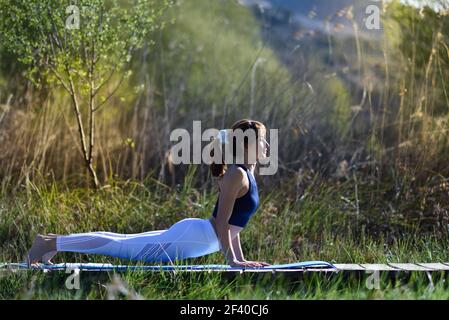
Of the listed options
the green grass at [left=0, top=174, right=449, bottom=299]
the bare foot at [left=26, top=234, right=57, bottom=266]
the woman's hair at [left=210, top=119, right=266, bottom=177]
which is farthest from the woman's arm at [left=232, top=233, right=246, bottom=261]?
the bare foot at [left=26, top=234, right=57, bottom=266]

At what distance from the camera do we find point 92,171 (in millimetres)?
7945

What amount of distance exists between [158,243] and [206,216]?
74.7 inches

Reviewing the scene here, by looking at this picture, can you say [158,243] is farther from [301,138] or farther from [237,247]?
[301,138]

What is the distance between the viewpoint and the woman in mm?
5406

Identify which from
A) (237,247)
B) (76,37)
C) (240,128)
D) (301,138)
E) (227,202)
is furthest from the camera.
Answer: (301,138)

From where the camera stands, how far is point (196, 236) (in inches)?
217

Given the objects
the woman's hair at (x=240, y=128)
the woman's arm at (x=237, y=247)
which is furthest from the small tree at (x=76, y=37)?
the woman's arm at (x=237, y=247)

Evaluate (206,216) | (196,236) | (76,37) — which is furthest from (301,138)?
(196,236)

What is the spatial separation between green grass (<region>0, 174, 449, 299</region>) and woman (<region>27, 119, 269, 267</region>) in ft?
1.17
